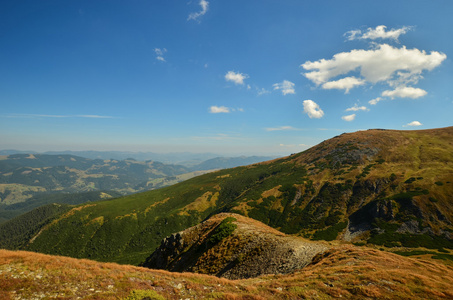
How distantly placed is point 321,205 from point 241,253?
75734 mm

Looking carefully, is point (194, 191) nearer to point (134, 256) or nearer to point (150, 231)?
point (150, 231)

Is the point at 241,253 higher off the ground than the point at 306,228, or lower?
higher

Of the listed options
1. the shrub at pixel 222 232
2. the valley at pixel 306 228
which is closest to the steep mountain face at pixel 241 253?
the shrub at pixel 222 232

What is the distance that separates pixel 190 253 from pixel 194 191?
134m

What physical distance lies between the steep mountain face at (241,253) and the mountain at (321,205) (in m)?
45.8

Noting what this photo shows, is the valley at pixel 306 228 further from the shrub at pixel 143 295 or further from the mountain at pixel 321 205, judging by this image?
the shrub at pixel 143 295

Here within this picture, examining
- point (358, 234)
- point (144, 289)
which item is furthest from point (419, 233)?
point (144, 289)

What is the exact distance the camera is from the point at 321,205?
9394cm

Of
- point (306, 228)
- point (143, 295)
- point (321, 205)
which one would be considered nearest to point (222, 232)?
point (143, 295)

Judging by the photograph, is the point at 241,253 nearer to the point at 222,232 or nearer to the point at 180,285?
the point at 222,232

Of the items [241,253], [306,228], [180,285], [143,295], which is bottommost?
[306,228]

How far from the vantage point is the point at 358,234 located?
67.8 meters

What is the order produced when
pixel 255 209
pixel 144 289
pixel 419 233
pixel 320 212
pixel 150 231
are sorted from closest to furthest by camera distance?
pixel 144 289
pixel 419 233
pixel 320 212
pixel 255 209
pixel 150 231

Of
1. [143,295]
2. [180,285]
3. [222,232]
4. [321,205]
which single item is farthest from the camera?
[321,205]
